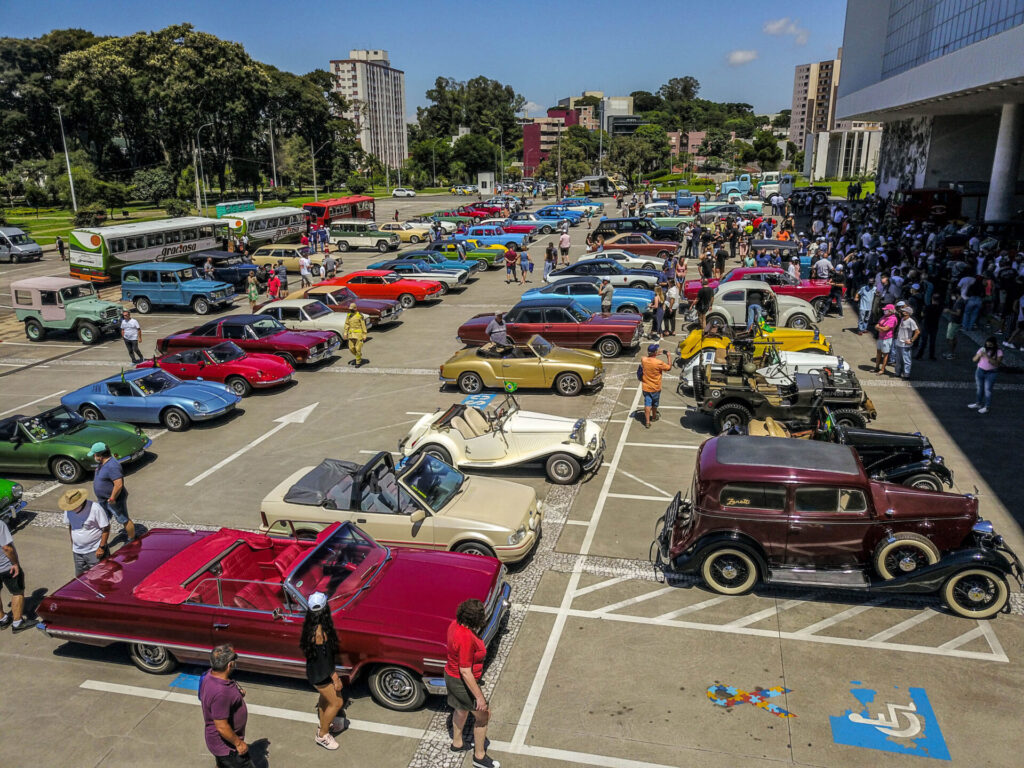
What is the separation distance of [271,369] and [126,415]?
339 centimetres

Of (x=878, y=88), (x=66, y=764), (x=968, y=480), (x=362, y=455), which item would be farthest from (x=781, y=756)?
(x=878, y=88)

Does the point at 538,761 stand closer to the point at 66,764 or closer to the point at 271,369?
the point at 66,764

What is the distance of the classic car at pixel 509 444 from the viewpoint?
1201 cm

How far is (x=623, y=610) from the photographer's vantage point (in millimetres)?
8836

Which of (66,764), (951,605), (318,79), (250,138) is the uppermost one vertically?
(318,79)

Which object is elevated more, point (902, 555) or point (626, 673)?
point (902, 555)

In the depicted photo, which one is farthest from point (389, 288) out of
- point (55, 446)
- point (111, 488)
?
point (111, 488)

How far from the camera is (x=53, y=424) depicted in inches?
533

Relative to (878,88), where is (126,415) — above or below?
below

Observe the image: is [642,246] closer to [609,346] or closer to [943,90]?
[609,346]

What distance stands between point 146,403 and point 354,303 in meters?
9.03

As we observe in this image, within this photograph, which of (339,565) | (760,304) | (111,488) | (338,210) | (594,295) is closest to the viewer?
(339,565)

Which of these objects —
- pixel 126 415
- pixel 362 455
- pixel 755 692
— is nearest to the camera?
pixel 755 692

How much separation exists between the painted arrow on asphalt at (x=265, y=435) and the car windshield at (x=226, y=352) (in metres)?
2.52
